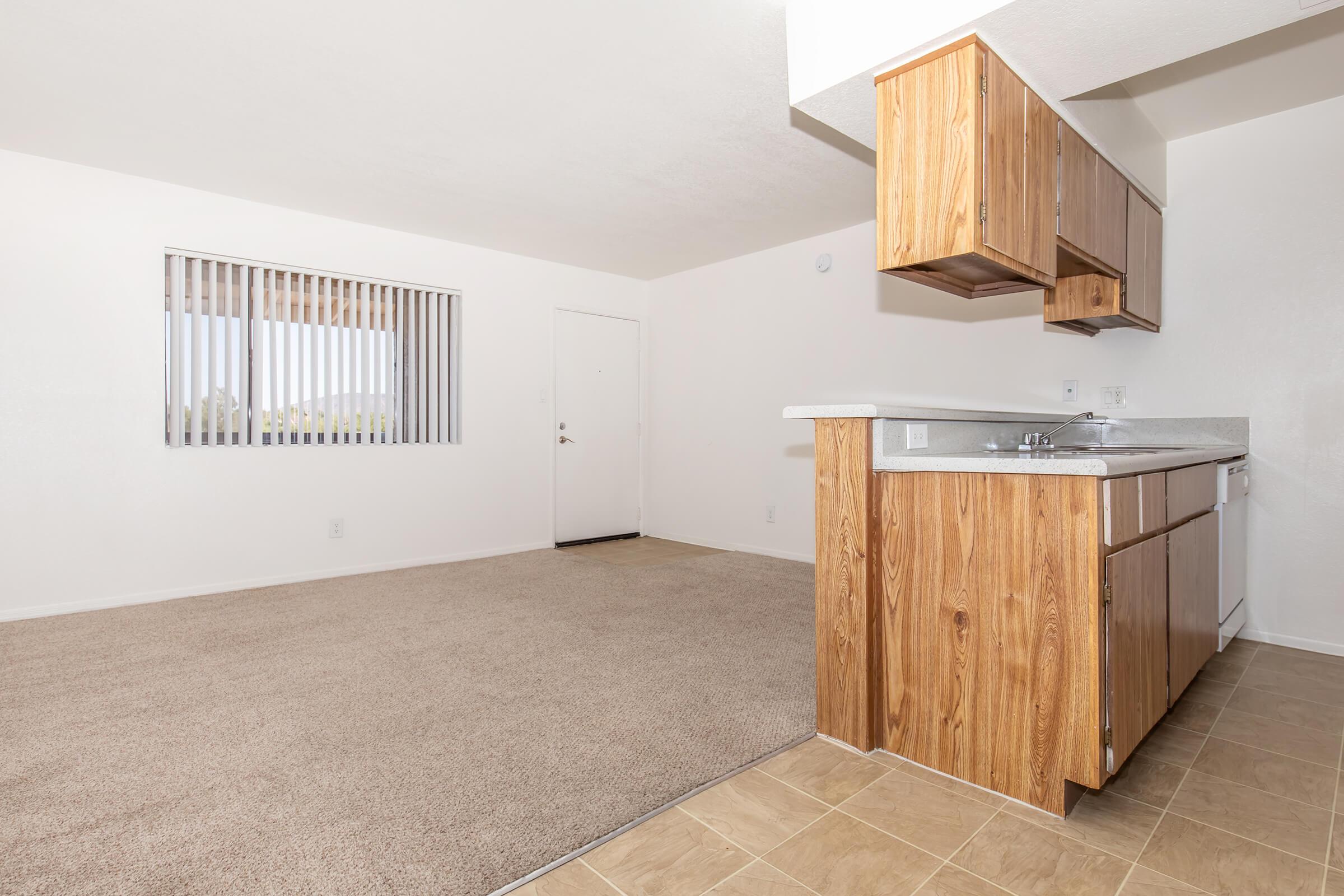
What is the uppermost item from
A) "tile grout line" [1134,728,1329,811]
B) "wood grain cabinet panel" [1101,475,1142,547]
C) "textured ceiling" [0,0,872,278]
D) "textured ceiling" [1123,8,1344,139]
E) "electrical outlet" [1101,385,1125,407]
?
"textured ceiling" [1123,8,1344,139]

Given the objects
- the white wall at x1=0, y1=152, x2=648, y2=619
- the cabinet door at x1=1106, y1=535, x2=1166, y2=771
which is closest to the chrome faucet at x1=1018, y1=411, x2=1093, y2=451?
the cabinet door at x1=1106, y1=535, x2=1166, y2=771

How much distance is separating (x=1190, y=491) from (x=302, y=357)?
4.65 meters

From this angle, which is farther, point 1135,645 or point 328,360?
point 328,360

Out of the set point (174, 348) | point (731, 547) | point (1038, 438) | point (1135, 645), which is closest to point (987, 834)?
point (1135, 645)

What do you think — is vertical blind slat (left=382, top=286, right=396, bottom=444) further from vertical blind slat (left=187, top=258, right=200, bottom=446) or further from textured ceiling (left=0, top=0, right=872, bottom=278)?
vertical blind slat (left=187, top=258, right=200, bottom=446)

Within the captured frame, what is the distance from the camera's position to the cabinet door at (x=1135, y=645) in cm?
167

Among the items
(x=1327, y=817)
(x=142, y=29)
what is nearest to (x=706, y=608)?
(x=1327, y=817)

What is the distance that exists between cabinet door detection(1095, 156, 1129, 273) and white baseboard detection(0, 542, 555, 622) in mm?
4247

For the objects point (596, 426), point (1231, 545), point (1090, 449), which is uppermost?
point (596, 426)

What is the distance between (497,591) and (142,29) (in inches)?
117

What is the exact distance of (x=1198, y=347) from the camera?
10.4 feet

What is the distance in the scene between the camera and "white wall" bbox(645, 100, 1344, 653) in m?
2.91

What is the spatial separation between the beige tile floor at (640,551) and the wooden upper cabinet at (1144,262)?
3183 millimetres

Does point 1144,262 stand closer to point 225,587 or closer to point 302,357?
point 302,357
